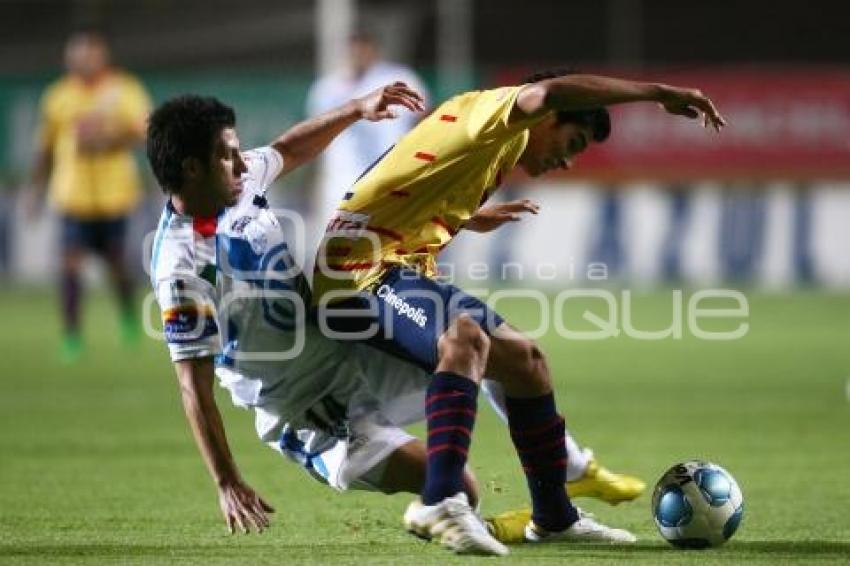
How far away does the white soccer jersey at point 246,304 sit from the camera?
19.0ft

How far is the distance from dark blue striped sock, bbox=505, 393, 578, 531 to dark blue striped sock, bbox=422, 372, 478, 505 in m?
0.35

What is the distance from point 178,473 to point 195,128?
2.60 meters

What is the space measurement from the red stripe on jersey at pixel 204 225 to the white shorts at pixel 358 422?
0.65 metres

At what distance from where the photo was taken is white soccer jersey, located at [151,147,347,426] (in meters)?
5.79

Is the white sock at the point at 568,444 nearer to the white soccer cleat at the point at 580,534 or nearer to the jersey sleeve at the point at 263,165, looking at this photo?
the white soccer cleat at the point at 580,534

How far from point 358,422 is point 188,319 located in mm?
764

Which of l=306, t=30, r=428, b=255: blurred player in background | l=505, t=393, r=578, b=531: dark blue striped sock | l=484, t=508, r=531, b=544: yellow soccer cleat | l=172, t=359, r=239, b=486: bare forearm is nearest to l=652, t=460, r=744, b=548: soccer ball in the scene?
l=505, t=393, r=578, b=531: dark blue striped sock

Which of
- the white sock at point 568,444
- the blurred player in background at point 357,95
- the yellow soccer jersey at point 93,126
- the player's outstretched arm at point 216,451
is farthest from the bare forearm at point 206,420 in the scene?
the yellow soccer jersey at point 93,126

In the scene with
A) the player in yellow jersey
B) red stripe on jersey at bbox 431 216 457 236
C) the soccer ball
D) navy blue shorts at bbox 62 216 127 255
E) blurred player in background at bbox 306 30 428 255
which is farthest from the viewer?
navy blue shorts at bbox 62 216 127 255

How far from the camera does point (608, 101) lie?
544cm

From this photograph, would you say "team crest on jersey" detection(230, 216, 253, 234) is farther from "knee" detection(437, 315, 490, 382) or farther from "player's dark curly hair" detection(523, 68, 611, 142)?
"player's dark curly hair" detection(523, 68, 611, 142)

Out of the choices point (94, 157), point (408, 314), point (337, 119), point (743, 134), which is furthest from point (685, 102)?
point (743, 134)

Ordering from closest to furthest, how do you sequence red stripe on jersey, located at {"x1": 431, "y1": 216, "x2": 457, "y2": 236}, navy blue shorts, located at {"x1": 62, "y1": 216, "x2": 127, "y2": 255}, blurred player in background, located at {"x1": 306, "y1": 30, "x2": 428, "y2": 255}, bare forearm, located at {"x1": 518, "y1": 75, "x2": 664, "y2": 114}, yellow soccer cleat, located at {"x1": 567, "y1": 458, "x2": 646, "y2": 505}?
bare forearm, located at {"x1": 518, "y1": 75, "x2": 664, "y2": 114}, red stripe on jersey, located at {"x1": 431, "y1": 216, "x2": 457, "y2": 236}, yellow soccer cleat, located at {"x1": 567, "y1": 458, "x2": 646, "y2": 505}, blurred player in background, located at {"x1": 306, "y1": 30, "x2": 428, "y2": 255}, navy blue shorts, located at {"x1": 62, "y1": 216, "x2": 127, "y2": 255}

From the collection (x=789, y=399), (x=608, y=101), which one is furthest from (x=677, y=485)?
(x=789, y=399)
